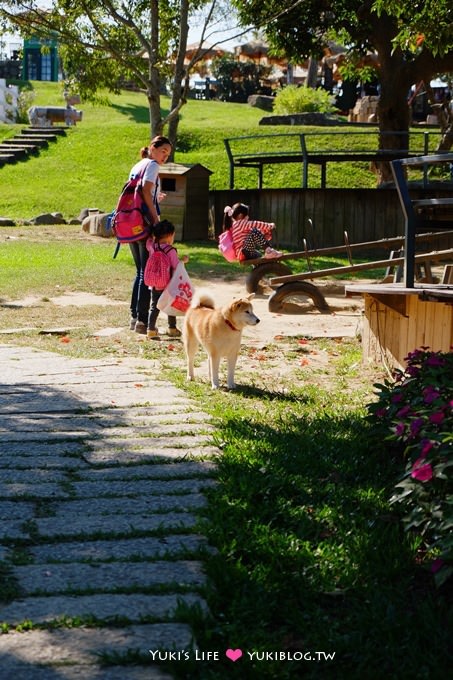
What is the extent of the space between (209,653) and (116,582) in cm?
62

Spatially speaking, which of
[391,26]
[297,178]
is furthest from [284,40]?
[297,178]

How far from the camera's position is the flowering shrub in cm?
372

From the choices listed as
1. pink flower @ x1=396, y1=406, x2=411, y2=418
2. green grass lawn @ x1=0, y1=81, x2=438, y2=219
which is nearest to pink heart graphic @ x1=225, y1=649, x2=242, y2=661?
pink flower @ x1=396, y1=406, x2=411, y2=418

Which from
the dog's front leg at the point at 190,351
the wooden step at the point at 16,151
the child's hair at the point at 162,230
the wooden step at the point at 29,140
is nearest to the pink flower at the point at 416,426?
the dog's front leg at the point at 190,351

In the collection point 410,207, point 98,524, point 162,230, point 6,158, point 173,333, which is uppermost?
point 6,158

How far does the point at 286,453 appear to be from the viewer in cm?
520

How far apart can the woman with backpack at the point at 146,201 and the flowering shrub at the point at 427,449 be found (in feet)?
15.3

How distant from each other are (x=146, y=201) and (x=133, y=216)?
184 mm

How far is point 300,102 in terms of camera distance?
1353 inches

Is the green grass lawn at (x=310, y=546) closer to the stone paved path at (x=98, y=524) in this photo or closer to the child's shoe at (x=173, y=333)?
the stone paved path at (x=98, y=524)

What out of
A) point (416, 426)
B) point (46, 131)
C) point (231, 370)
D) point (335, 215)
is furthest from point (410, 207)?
point (46, 131)

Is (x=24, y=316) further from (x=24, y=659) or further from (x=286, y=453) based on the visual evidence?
(x=24, y=659)

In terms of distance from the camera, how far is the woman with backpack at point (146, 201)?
9281 mm

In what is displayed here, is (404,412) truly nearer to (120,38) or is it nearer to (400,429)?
(400,429)
